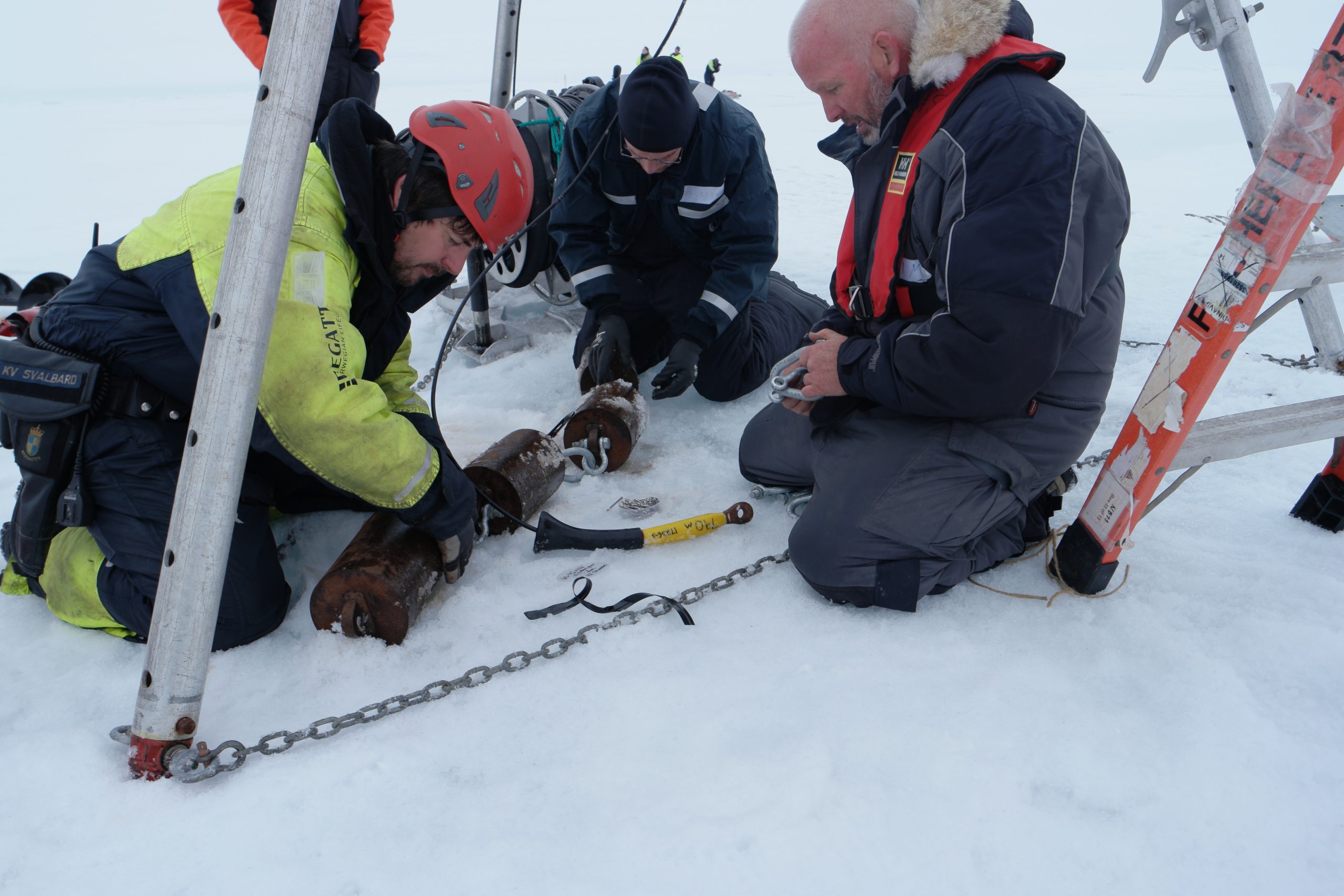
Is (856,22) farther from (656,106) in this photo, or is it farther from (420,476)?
(420,476)

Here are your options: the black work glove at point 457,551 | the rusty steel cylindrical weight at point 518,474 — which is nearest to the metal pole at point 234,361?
the black work glove at point 457,551

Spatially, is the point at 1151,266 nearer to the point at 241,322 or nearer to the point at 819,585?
the point at 819,585

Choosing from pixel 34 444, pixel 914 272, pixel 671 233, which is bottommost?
pixel 34 444

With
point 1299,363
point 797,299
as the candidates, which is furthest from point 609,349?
point 1299,363

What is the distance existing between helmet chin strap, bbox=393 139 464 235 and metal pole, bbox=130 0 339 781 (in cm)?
44

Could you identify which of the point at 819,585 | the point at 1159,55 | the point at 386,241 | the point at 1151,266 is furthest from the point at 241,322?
the point at 1151,266

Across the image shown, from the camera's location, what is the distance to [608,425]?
2.96 meters

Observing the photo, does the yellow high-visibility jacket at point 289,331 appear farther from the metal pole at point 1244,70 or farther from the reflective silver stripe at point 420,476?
the metal pole at point 1244,70

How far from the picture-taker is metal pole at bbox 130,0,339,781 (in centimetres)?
143

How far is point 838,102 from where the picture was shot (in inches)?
88.4

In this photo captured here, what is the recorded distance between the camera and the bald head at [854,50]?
2.07 m

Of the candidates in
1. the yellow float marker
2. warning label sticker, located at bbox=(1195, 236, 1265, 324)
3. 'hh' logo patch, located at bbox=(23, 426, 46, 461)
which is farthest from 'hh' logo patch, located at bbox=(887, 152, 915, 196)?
'hh' logo patch, located at bbox=(23, 426, 46, 461)

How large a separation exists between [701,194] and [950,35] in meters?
1.47

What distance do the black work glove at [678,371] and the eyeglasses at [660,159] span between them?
718 millimetres
